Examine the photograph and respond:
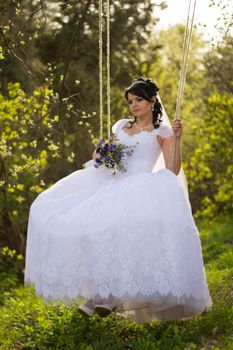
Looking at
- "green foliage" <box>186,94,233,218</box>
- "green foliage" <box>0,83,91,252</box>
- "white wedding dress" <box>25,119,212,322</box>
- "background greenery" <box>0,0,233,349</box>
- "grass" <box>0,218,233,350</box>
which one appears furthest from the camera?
"green foliage" <box>186,94,233,218</box>

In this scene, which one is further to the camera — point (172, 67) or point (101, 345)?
point (172, 67)

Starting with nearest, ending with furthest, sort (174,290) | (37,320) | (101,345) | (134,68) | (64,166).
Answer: (174,290)
(101,345)
(37,320)
(64,166)
(134,68)

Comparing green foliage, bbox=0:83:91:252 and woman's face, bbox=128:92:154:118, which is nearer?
woman's face, bbox=128:92:154:118

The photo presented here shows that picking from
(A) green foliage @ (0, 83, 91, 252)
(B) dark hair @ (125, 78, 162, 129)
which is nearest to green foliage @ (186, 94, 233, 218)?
(A) green foliage @ (0, 83, 91, 252)

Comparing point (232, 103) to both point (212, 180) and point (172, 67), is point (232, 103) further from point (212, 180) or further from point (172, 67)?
point (172, 67)

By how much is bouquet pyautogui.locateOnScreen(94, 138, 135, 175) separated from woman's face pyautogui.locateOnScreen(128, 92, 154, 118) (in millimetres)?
301

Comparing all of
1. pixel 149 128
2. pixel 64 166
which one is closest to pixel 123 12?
pixel 64 166

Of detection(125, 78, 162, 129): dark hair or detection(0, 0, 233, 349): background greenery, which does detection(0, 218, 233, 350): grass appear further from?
detection(125, 78, 162, 129): dark hair

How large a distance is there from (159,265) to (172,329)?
0.83 metres

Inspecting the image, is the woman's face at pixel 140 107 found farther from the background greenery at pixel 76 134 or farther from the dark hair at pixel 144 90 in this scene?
the background greenery at pixel 76 134

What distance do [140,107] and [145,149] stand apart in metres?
0.37

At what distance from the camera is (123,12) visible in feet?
49.9

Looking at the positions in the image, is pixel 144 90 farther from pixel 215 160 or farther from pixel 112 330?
pixel 215 160

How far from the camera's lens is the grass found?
5246 mm
